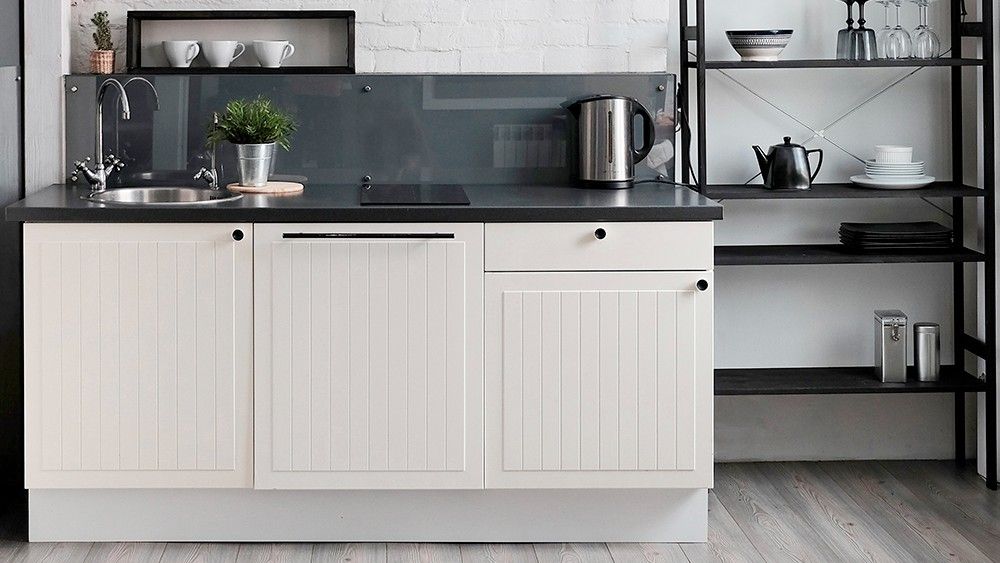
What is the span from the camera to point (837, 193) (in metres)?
3.46

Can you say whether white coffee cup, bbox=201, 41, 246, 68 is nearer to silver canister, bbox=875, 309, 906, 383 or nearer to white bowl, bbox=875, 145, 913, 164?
white bowl, bbox=875, 145, 913, 164

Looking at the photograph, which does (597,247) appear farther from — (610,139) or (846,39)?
(846,39)

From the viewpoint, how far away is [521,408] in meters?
3.06

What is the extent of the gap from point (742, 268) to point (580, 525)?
1.08m

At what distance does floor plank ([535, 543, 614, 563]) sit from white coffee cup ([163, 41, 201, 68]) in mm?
1687

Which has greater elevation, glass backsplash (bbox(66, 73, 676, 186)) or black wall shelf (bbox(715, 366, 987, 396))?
glass backsplash (bbox(66, 73, 676, 186))

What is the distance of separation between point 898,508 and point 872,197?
0.87m

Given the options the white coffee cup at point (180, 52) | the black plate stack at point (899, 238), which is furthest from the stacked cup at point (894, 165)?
the white coffee cup at point (180, 52)

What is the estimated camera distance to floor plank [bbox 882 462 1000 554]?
3217mm

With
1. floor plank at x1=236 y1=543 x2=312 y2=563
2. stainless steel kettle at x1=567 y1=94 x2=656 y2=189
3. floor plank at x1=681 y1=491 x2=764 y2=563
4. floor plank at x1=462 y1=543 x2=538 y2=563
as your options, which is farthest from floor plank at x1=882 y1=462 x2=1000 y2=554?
floor plank at x1=236 y1=543 x2=312 y2=563

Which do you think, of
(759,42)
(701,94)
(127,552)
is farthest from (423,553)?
(759,42)

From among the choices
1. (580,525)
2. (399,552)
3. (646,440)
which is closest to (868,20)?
(646,440)

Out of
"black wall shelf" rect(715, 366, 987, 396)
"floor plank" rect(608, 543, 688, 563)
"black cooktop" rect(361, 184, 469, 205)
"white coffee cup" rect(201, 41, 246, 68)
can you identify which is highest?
"white coffee cup" rect(201, 41, 246, 68)

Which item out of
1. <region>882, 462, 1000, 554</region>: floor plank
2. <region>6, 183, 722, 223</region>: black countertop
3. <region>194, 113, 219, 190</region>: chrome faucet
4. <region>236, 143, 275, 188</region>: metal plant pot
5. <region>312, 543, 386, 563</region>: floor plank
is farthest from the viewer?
<region>194, 113, 219, 190</region>: chrome faucet
